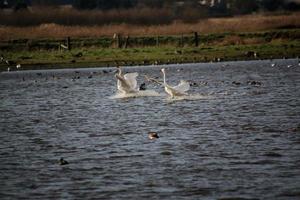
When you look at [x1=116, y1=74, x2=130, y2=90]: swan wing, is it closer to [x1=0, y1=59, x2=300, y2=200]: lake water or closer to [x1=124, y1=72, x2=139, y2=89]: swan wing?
[x1=124, y1=72, x2=139, y2=89]: swan wing

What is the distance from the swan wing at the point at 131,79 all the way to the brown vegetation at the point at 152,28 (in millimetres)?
24934

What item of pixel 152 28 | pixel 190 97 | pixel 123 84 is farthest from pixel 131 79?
pixel 152 28

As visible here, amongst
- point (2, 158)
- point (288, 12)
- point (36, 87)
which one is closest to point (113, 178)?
point (2, 158)

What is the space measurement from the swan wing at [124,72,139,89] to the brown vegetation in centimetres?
2493

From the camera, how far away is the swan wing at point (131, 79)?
27578 mm

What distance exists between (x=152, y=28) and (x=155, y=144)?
37.8 m

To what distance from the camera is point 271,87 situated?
3008 centimetres

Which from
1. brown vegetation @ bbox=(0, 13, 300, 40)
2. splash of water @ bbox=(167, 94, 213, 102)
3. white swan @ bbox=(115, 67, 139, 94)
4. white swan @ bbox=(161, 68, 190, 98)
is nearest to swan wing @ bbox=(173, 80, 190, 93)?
white swan @ bbox=(161, 68, 190, 98)

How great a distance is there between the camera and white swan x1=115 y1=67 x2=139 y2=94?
2759cm

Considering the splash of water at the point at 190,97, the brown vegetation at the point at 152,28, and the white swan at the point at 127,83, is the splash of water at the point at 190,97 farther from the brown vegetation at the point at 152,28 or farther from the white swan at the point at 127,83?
the brown vegetation at the point at 152,28

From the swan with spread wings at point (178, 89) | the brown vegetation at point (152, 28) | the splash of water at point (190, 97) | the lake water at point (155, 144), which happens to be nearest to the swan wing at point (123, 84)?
the lake water at point (155, 144)

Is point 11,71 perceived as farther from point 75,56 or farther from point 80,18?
point 80,18

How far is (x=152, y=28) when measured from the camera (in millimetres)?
54719

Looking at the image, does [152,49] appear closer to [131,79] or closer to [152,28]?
[152,28]
